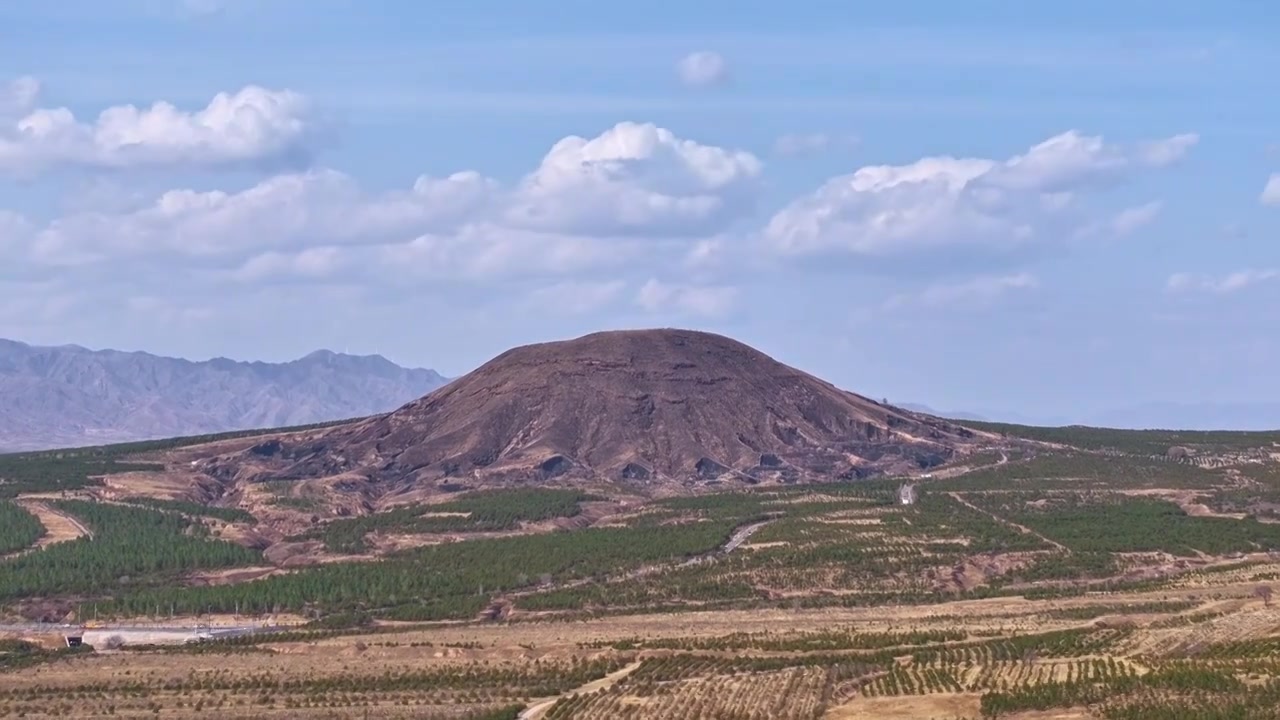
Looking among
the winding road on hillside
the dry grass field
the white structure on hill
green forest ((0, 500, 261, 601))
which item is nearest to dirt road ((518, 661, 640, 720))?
the dry grass field

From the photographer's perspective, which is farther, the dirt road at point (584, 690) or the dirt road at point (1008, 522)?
Result: the dirt road at point (1008, 522)

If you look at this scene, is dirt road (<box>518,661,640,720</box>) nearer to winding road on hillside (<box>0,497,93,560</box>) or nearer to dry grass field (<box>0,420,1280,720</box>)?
dry grass field (<box>0,420,1280,720</box>)

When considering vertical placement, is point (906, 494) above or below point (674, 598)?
above

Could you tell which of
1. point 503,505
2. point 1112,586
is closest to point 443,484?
point 503,505

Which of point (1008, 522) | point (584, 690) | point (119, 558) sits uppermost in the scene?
point (1008, 522)

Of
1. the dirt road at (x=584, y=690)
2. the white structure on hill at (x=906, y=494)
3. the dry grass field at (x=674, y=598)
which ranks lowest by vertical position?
the dirt road at (x=584, y=690)

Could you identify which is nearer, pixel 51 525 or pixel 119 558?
pixel 119 558

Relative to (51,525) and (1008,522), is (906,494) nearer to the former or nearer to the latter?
(1008,522)

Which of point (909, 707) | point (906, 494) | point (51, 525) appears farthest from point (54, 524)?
point (909, 707)

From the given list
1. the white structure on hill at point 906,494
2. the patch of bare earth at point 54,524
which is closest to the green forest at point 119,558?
the patch of bare earth at point 54,524

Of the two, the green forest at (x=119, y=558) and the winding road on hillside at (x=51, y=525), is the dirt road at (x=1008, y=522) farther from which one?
the winding road on hillside at (x=51, y=525)

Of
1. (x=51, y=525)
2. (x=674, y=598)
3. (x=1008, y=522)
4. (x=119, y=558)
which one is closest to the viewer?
(x=674, y=598)

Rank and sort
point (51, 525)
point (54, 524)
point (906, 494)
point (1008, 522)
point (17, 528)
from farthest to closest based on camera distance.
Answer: point (906, 494), point (54, 524), point (51, 525), point (17, 528), point (1008, 522)

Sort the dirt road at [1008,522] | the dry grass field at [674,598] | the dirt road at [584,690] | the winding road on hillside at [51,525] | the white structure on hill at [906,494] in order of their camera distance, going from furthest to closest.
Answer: the white structure on hill at [906,494] < the winding road on hillside at [51,525] < the dirt road at [1008,522] < the dry grass field at [674,598] < the dirt road at [584,690]
